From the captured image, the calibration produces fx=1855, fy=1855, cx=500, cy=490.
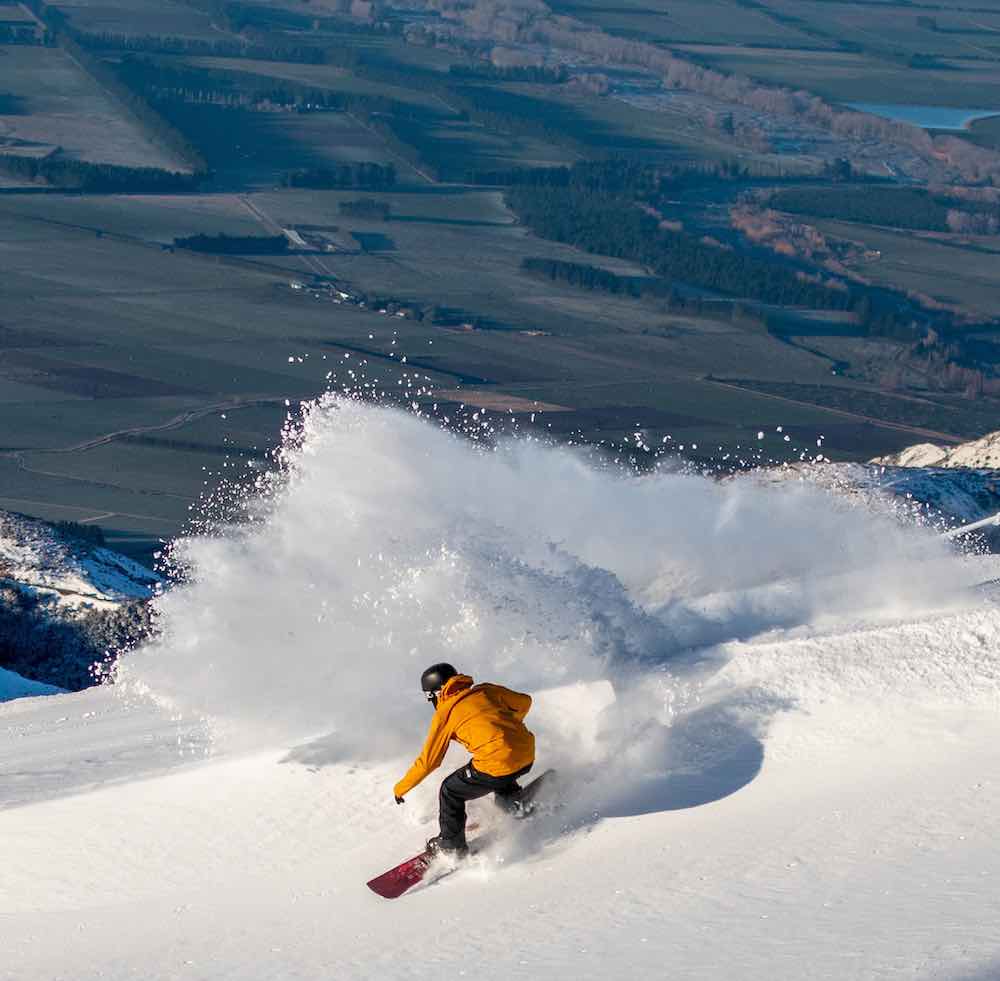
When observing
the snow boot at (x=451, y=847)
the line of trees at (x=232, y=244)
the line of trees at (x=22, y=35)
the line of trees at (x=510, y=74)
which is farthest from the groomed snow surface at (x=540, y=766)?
the line of trees at (x=22, y=35)

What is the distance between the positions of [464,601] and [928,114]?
499ft

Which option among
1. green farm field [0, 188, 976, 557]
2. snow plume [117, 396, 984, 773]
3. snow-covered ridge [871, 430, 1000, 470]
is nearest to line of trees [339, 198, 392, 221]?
green farm field [0, 188, 976, 557]

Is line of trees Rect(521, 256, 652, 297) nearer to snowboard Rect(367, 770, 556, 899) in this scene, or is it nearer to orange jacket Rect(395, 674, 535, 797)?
snowboard Rect(367, 770, 556, 899)

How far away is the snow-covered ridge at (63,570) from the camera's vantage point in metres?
29.4

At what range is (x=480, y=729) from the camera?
12.7 m

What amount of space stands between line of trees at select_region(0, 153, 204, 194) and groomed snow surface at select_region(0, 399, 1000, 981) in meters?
90.8

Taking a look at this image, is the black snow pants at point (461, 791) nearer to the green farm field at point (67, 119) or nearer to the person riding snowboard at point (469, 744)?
the person riding snowboard at point (469, 744)

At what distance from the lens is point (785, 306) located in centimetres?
8994

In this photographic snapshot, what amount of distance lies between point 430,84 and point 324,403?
432 feet

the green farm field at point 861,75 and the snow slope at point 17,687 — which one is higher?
the green farm field at point 861,75

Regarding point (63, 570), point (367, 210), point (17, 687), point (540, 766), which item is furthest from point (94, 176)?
point (540, 766)

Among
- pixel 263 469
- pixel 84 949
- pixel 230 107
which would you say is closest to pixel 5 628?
pixel 84 949

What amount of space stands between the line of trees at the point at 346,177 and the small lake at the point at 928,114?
55316 mm

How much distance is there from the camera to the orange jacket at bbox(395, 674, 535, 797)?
1269cm
